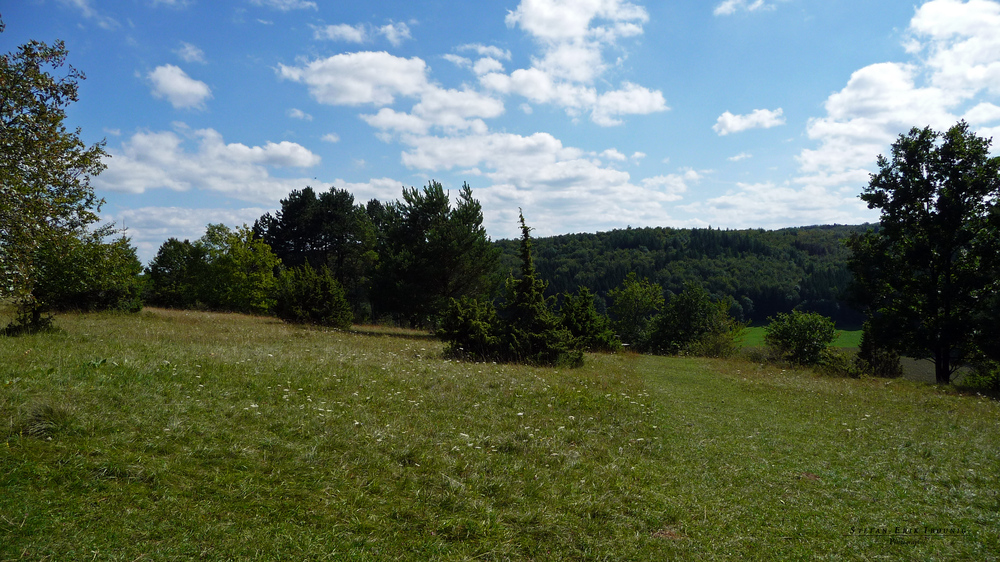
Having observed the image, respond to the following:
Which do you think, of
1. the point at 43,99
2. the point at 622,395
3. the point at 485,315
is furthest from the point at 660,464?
the point at 43,99

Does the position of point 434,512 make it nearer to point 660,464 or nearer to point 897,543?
point 660,464

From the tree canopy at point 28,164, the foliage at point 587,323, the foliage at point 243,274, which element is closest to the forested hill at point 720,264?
the foliage at point 243,274

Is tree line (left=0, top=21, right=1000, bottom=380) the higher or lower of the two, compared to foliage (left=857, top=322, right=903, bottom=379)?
higher

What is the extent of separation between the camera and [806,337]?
26578mm

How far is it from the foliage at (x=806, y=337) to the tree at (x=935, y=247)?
9.95 feet

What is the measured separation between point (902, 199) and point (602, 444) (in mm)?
24363

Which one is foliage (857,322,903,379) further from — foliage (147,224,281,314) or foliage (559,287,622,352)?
foliage (147,224,281,314)

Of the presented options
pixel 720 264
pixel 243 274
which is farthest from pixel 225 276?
pixel 720 264

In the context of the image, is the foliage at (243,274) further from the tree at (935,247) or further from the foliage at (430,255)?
the tree at (935,247)

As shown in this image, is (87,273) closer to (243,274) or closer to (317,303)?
(317,303)

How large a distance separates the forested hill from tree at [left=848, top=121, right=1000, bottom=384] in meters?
51.4

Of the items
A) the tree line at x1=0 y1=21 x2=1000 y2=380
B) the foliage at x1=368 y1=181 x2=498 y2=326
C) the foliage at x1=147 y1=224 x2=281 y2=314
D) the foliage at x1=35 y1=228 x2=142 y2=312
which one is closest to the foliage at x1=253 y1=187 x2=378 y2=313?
the tree line at x1=0 y1=21 x2=1000 y2=380

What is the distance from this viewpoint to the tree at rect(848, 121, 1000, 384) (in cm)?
2061

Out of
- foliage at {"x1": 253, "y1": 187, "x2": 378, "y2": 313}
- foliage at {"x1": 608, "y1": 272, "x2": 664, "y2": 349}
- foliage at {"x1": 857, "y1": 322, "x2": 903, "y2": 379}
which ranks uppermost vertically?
foliage at {"x1": 253, "y1": 187, "x2": 378, "y2": 313}
